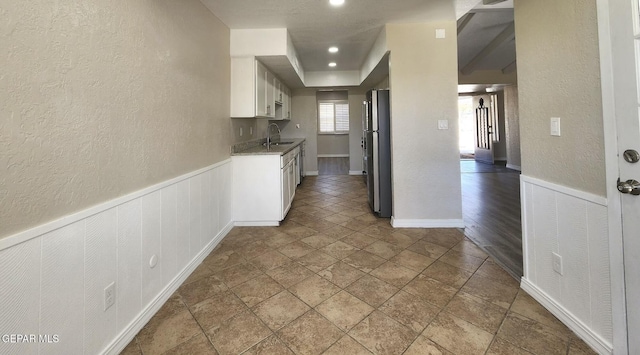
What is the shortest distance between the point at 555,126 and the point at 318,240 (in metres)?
2.19

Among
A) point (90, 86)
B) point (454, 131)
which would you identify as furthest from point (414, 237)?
point (90, 86)

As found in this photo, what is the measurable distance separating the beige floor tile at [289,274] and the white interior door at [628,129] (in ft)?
5.89

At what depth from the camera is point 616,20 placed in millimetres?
1183

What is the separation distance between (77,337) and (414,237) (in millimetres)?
2769

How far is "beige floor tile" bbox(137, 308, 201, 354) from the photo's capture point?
1.44m

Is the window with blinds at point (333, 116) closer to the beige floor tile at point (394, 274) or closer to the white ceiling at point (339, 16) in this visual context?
the white ceiling at point (339, 16)

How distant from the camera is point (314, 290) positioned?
1.95 meters

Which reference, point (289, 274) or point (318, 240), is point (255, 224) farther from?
point (289, 274)

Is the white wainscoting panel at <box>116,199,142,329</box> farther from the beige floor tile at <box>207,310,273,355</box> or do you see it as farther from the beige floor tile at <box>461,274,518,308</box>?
the beige floor tile at <box>461,274,518,308</box>

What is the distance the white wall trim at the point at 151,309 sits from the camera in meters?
1.40

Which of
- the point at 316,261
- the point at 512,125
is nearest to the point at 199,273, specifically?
the point at 316,261

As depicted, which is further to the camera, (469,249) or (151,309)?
(469,249)

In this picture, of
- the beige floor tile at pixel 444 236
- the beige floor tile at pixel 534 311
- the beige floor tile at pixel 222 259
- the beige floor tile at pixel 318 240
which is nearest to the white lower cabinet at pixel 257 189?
the beige floor tile at pixel 318 240

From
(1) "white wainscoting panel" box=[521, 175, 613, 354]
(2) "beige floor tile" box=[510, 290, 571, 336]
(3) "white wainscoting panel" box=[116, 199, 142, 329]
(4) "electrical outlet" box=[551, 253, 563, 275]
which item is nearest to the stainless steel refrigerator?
(1) "white wainscoting panel" box=[521, 175, 613, 354]
